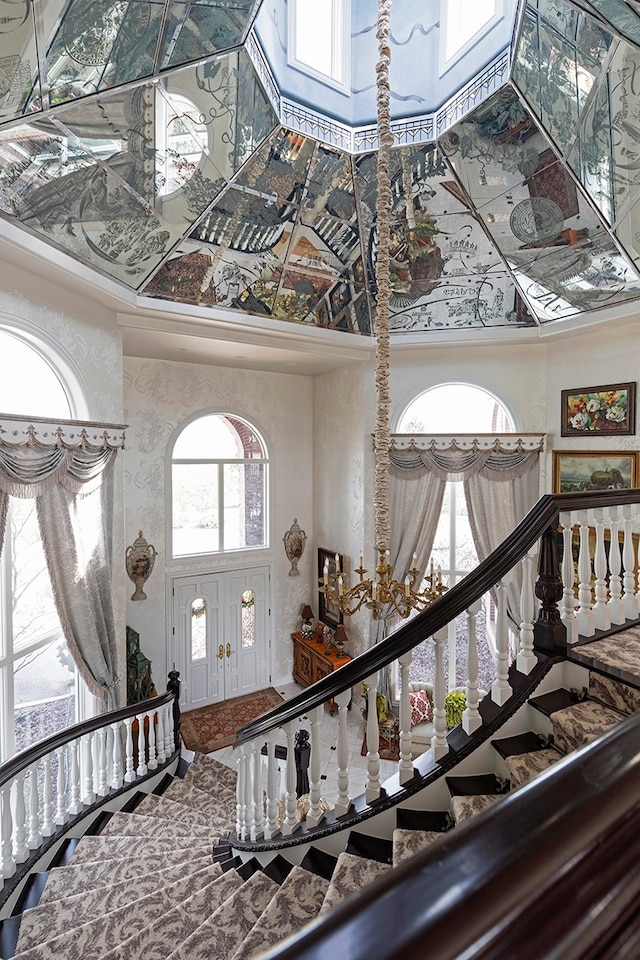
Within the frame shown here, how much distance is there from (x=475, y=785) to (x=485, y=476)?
13.7ft

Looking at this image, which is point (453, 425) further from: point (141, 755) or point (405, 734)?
point (141, 755)

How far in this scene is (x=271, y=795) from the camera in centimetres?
232

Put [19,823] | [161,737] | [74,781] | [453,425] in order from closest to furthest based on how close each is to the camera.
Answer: [19,823]
[74,781]
[161,737]
[453,425]

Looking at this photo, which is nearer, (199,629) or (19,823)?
(19,823)

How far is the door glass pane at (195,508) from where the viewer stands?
624 cm

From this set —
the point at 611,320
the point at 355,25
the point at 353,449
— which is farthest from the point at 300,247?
the point at 611,320

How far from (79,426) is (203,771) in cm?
345

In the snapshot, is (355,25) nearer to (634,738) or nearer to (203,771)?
(634,738)

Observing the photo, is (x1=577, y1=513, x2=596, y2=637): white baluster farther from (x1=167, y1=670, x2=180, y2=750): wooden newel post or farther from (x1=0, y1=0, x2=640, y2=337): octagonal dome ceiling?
(x1=167, y1=670, x2=180, y2=750): wooden newel post

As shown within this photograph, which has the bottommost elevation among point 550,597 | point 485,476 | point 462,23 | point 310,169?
point 550,597

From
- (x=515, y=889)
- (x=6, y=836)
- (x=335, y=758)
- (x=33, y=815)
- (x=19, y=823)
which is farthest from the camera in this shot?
(x=335, y=758)

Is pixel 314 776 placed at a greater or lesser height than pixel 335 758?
greater

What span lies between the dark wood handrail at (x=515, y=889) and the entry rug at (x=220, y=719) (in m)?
6.08

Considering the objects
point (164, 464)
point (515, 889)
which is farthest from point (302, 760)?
point (515, 889)
